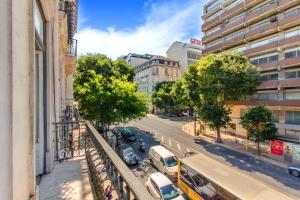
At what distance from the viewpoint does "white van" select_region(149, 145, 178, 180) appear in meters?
13.8

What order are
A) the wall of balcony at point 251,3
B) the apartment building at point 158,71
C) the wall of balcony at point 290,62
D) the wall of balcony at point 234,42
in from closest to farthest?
the wall of balcony at point 290,62, the wall of balcony at point 251,3, the wall of balcony at point 234,42, the apartment building at point 158,71

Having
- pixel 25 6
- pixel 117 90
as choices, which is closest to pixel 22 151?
pixel 25 6

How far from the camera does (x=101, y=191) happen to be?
332 cm

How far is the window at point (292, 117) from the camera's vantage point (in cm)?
2134

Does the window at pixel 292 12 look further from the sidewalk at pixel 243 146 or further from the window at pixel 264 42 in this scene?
the sidewalk at pixel 243 146

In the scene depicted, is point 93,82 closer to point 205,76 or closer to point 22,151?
point 205,76

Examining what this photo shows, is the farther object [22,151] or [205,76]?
[205,76]

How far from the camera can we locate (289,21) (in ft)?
70.2

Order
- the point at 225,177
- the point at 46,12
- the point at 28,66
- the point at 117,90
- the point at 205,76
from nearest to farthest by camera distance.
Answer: the point at 28,66
the point at 46,12
the point at 225,177
the point at 117,90
the point at 205,76

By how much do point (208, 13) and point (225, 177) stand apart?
31.3 meters

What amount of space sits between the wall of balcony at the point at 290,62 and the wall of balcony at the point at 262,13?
6153 mm

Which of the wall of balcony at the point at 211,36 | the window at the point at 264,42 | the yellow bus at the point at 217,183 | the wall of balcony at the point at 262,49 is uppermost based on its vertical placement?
the wall of balcony at the point at 211,36

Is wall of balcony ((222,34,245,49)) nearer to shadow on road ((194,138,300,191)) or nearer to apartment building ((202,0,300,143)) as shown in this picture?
apartment building ((202,0,300,143))

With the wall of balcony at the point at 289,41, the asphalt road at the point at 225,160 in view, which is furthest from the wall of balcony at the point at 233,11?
the asphalt road at the point at 225,160
